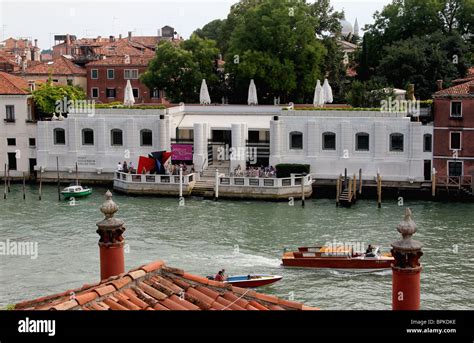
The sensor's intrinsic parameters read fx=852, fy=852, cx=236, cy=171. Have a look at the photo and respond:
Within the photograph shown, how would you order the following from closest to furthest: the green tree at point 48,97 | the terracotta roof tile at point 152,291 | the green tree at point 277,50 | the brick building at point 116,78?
the terracotta roof tile at point 152,291
the green tree at point 48,97
the green tree at point 277,50
the brick building at point 116,78

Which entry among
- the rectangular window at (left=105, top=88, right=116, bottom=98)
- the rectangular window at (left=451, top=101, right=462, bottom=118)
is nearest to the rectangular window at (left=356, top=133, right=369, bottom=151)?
the rectangular window at (left=451, top=101, right=462, bottom=118)

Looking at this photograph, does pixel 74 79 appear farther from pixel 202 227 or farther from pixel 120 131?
pixel 202 227

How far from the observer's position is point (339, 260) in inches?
971

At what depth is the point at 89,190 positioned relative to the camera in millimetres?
38250

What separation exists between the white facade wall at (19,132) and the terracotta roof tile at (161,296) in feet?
122

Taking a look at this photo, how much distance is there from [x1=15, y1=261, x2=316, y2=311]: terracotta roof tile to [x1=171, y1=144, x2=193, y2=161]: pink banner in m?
33.5

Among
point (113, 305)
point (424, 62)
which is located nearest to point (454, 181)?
point (424, 62)

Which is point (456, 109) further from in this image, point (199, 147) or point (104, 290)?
point (104, 290)

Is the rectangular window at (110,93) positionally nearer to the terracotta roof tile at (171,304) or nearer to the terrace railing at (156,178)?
the terrace railing at (156,178)

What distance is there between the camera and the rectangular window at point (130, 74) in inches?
2388

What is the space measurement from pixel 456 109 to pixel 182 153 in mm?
13136

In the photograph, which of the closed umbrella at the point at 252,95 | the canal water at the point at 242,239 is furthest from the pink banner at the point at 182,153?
the closed umbrella at the point at 252,95

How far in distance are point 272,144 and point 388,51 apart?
12.8 metres

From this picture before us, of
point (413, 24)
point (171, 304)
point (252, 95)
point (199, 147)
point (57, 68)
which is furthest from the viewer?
point (57, 68)
